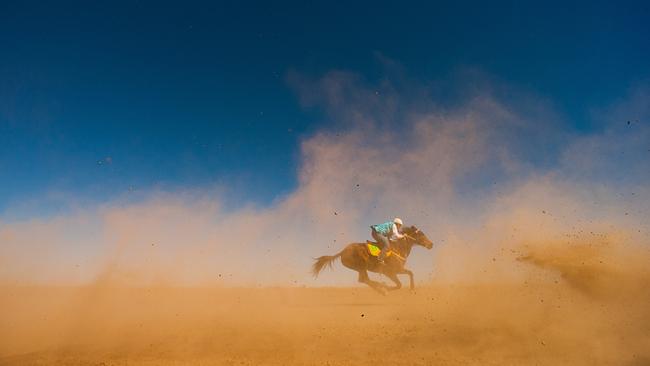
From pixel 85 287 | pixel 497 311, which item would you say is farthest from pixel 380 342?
pixel 85 287

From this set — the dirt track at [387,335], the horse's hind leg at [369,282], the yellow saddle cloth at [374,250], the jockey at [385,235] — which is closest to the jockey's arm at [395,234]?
the jockey at [385,235]

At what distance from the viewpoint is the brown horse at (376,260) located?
16934 mm

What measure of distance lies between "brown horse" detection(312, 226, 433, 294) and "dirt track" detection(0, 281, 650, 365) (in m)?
1.99

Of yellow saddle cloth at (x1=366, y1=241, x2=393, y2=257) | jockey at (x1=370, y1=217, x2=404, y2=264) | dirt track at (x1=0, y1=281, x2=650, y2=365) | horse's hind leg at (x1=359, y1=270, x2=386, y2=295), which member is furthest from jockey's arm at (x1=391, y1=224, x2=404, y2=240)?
dirt track at (x1=0, y1=281, x2=650, y2=365)

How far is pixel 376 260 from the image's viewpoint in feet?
55.9

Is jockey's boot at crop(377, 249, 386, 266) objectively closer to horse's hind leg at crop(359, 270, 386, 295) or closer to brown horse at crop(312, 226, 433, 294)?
brown horse at crop(312, 226, 433, 294)

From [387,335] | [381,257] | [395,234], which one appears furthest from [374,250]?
[387,335]

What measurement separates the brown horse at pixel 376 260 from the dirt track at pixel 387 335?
199 centimetres

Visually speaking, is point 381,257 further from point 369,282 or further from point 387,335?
point 387,335

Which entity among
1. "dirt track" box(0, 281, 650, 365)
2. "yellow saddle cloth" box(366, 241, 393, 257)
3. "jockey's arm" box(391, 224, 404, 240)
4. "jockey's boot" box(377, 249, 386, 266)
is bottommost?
"dirt track" box(0, 281, 650, 365)

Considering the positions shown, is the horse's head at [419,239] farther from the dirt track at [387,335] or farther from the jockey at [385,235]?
the dirt track at [387,335]

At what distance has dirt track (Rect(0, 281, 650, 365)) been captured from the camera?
8602 mm

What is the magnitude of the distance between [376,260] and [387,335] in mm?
6468

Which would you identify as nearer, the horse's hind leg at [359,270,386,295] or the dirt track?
the dirt track
